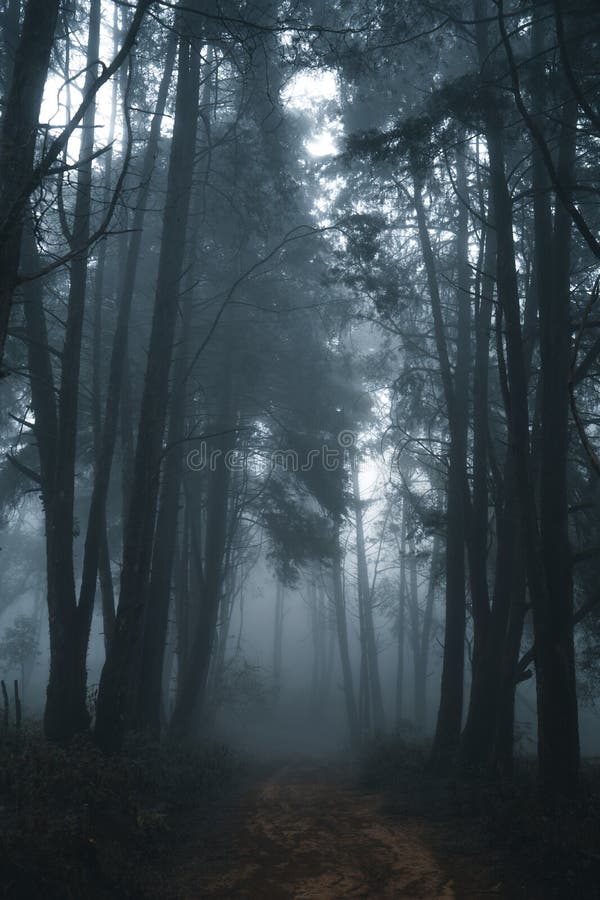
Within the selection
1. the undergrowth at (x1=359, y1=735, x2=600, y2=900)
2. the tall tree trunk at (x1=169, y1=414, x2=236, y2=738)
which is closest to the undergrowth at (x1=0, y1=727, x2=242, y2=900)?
the undergrowth at (x1=359, y1=735, x2=600, y2=900)

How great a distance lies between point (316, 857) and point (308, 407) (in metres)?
12.2

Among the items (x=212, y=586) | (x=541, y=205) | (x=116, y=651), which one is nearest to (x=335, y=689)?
(x=212, y=586)

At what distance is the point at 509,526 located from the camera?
9805 millimetres

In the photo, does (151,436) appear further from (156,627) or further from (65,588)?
(156,627)

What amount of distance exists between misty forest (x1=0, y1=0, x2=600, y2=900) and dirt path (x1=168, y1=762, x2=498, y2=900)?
4cm

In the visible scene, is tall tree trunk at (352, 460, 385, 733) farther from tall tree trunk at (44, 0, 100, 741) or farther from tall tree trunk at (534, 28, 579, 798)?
tall tree trunk at (534, 28, 579, 798)

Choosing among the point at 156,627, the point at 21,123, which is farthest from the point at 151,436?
the point at 21,123

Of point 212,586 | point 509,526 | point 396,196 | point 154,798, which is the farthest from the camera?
point 212,586

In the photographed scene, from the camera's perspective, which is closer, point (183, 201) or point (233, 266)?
point (183, 201)

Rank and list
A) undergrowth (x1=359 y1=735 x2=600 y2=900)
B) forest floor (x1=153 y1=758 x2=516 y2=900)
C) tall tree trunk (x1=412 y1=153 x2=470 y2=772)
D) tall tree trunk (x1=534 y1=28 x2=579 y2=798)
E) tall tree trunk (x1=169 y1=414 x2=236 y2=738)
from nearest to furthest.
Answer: undergrowth (x1=359 y1=735 x2=600 y2=900), forest floor (x1=153 y1=758 x2=516 y2=900), tall tree trunk (x1=534 y1=28 x2=579 y2=798), tall tree trunk (x1=412 y1=153 x2=470 y2=772), tall tree trunk (x1=169 y1=414 x2=236 y2=738)

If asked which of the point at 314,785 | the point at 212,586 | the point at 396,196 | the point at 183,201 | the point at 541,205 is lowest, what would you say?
the point at 314,785

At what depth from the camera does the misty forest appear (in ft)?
17.7

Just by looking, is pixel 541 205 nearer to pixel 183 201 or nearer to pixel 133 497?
pixel 183 201

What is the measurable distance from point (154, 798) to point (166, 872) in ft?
6.44
